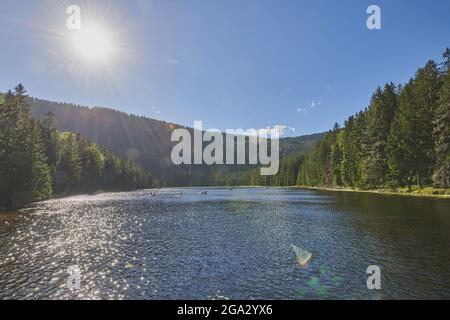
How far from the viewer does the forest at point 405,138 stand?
215ft

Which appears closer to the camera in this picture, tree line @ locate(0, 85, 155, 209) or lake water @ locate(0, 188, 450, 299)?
lake water @ locate(0, 188, 450, 299)

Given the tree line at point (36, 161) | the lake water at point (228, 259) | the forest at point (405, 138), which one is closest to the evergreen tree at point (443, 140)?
the forest at point (405, 138)

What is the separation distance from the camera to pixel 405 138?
250 ft

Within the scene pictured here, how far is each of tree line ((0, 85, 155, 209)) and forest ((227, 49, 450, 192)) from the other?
82653mm

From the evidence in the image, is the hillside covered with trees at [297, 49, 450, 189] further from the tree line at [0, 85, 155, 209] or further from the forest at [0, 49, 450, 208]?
the tree line at [0, 85, 155, 209]

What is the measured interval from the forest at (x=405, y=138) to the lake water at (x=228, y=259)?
33603mm

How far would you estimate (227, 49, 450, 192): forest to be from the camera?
65562 mm

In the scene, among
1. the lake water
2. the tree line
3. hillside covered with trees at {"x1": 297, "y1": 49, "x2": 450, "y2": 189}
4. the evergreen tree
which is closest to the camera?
the lake water

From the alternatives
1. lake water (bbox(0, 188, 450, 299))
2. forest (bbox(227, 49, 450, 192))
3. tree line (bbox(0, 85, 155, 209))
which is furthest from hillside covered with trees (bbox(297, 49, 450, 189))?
tree line (bbox(0, 85, 155, 209))

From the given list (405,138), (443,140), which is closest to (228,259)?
(443,140)

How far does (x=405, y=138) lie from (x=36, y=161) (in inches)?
3381
